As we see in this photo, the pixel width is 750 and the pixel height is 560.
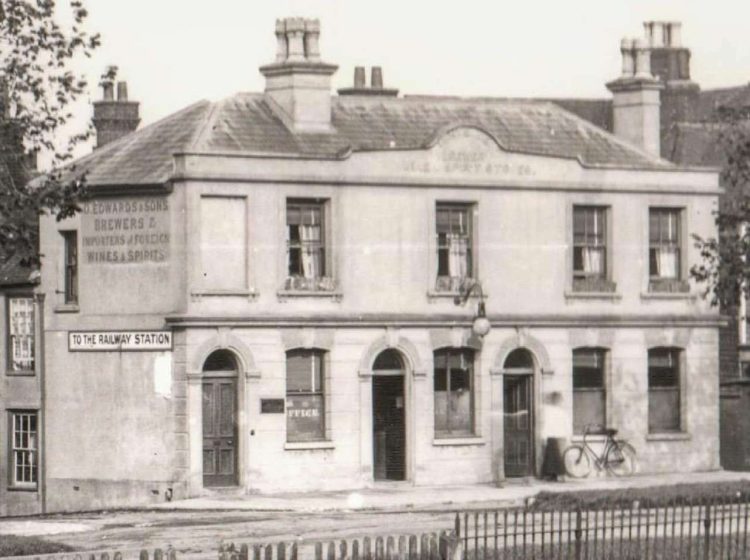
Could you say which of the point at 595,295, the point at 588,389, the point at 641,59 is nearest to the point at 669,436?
the point at 588,389

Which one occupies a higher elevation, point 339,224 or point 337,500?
point 339,224

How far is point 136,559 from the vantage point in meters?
35.7

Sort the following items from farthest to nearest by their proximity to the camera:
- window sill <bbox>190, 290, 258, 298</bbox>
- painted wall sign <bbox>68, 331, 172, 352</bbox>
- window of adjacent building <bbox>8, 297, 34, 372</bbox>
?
window of adjacent building <bbox>8, 297, 34, 372</bbox> < painted wall sign <bbox>68, 331, 172, 352</bbox> < window sill <bbox>190, 290, 258, 298</bbox>

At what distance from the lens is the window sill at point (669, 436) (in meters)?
55.2

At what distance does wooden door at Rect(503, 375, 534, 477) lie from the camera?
53781 millimetres

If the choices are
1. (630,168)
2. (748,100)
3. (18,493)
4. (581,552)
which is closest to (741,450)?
(630,168)

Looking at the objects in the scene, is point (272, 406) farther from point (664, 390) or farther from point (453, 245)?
point (664, 390)

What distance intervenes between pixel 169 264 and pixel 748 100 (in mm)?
22569

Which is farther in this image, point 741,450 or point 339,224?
point 741,450

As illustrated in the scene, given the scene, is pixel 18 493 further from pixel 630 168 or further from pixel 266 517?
pixel 630 168

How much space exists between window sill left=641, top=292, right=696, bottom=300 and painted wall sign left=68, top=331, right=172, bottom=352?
1207cm

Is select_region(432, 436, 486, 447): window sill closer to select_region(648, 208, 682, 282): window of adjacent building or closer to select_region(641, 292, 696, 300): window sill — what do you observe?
select_region(641, 292, 696, 300): window sill

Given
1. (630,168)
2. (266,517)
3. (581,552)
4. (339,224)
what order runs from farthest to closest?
1. (630,168)
2. (339,224)
3. (266,517)
4. (581,552)

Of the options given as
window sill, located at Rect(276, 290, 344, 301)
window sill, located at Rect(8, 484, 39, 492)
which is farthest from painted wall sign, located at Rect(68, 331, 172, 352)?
window sill, located at Rect(8, 484, 39, 492)
